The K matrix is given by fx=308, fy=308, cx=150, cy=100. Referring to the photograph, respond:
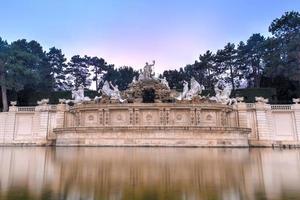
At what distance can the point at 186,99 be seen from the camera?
94.5 ft

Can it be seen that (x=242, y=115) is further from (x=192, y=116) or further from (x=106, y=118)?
(x=106, y=118)

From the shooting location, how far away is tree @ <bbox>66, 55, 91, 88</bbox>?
63875 millimetres

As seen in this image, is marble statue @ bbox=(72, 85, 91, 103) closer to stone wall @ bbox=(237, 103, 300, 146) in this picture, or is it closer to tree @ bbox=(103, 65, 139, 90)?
stone wall @ bbox=(237, 103, 300, 146)

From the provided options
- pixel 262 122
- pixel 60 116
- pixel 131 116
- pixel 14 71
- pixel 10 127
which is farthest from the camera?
pixel 14 71

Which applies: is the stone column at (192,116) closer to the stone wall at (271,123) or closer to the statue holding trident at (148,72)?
the stone wall at (271,123)

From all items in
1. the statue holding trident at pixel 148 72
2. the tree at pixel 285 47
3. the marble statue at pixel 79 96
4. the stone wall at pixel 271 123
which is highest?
the tree at pixel 285 47

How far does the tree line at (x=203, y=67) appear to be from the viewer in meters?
39.2

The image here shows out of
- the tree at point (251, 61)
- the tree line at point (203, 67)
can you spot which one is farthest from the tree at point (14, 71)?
the tree at point (251, 61)

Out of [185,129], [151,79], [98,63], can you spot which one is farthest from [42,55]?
[185,129]

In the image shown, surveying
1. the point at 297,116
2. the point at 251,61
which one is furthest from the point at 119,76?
the point at 297,116

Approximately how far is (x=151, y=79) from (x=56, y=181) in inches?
1015

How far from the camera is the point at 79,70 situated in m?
64.7

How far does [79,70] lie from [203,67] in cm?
2587

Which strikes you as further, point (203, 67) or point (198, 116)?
point (203, 67)
